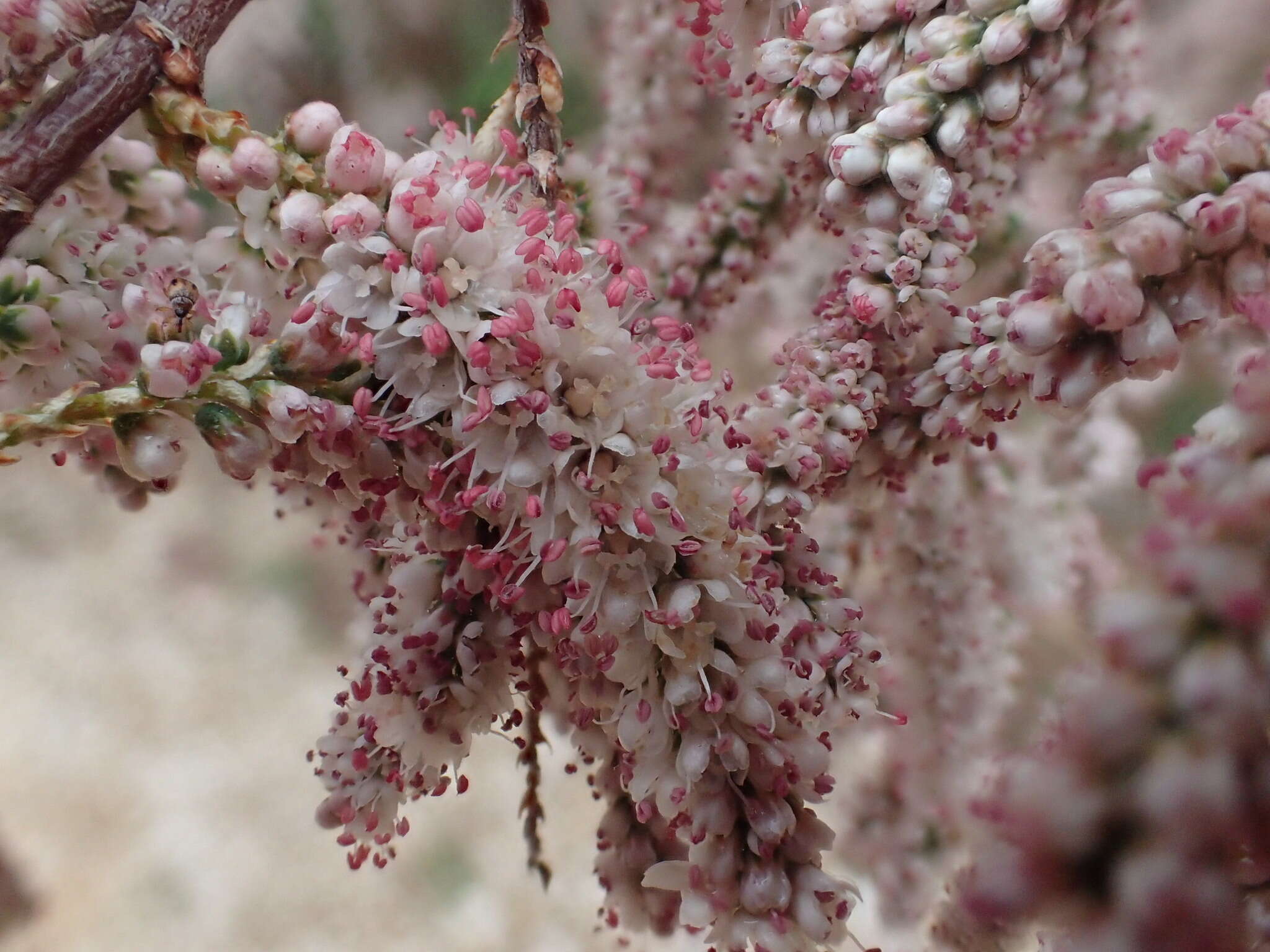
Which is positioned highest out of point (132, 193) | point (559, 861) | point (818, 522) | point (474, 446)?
point (818, 522)

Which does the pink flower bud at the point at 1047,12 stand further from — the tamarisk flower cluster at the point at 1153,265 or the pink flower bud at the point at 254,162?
the pink flower bud at the point at 254,162

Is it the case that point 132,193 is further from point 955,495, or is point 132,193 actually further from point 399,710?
point 955,495

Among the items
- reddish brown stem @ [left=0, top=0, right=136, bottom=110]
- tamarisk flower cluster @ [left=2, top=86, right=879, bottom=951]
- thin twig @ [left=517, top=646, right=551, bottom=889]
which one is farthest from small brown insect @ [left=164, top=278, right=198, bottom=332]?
thin twig @ [left=517, top=646, right=551, bottom=889]

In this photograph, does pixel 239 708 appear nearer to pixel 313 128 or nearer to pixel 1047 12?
pixel 313 128

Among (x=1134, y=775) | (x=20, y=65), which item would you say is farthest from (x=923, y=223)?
(x=20, y=65)

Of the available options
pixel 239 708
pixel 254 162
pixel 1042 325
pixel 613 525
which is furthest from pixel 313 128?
pixel 239 708

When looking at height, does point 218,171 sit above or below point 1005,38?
below

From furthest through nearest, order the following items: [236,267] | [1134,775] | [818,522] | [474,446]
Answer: [818,522] → [236,267] → [474,446] → [1134,775]

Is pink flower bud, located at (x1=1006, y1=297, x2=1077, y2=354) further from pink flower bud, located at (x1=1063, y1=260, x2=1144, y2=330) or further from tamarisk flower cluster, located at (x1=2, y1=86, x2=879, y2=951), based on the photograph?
tamarisk flower cluster, located at (x1=2, y1=86, x2=879, y2=951)
